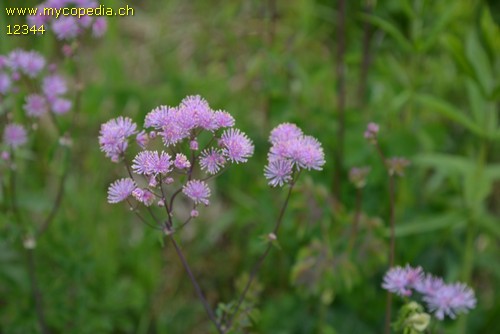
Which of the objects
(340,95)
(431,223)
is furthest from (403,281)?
(340,95)

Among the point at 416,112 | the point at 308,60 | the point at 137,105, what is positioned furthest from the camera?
the point at 308,60

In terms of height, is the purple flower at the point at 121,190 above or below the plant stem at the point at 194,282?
above

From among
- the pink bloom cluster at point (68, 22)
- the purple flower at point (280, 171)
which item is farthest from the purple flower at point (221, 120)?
the pink bloom cluster at point (68, 22)

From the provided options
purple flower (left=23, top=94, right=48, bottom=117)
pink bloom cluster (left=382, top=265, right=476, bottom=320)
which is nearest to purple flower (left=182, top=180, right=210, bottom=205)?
pink bloom cluster (left=382, top=265, right=476, bottom=320)

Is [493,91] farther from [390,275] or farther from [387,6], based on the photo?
[387,6]

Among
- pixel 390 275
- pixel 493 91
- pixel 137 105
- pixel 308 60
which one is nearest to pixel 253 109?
pixel 308 60

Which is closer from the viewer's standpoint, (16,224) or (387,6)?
(16,224)

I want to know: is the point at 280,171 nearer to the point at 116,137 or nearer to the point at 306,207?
the point at 116,137

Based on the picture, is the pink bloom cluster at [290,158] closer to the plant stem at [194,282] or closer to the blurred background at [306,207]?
the plant stem at [194,282]
